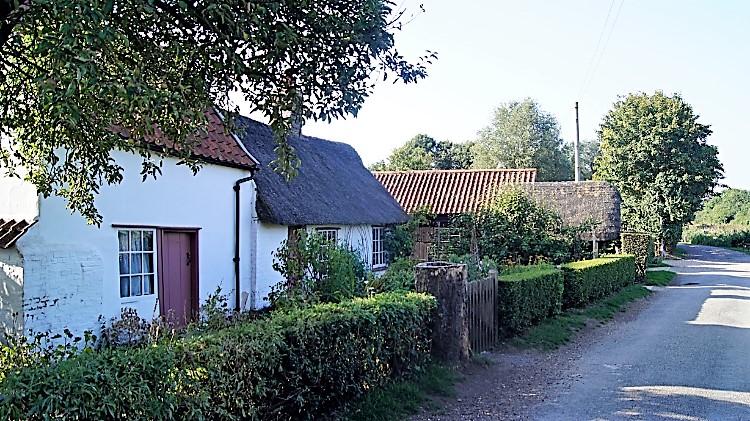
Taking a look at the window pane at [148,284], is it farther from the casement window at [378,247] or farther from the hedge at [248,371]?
the casement window at [378,247]

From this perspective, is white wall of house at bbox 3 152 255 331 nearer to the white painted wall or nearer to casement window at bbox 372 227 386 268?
the white painted wall

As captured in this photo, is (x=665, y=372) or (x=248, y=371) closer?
(x=248, y=371)

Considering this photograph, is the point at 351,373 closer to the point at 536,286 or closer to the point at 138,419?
the point at 138,419

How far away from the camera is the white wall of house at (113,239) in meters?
9.83

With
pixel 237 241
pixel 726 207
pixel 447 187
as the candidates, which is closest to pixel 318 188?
pixel 237 241

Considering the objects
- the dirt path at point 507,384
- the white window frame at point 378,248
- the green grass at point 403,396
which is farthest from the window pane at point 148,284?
the white window frame at point 378,248

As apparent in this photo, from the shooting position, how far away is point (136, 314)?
455 inches

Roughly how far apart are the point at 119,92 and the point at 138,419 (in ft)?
7.38

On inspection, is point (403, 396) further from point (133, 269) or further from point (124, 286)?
point (133, 269)

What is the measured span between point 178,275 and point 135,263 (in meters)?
1.20

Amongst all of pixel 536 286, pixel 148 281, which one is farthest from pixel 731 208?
pixel 148 281

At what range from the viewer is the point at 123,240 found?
458 inches

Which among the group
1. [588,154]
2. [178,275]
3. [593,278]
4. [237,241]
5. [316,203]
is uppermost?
[588,154]

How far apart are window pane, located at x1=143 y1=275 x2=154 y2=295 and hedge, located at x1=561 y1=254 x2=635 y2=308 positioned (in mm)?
10393
